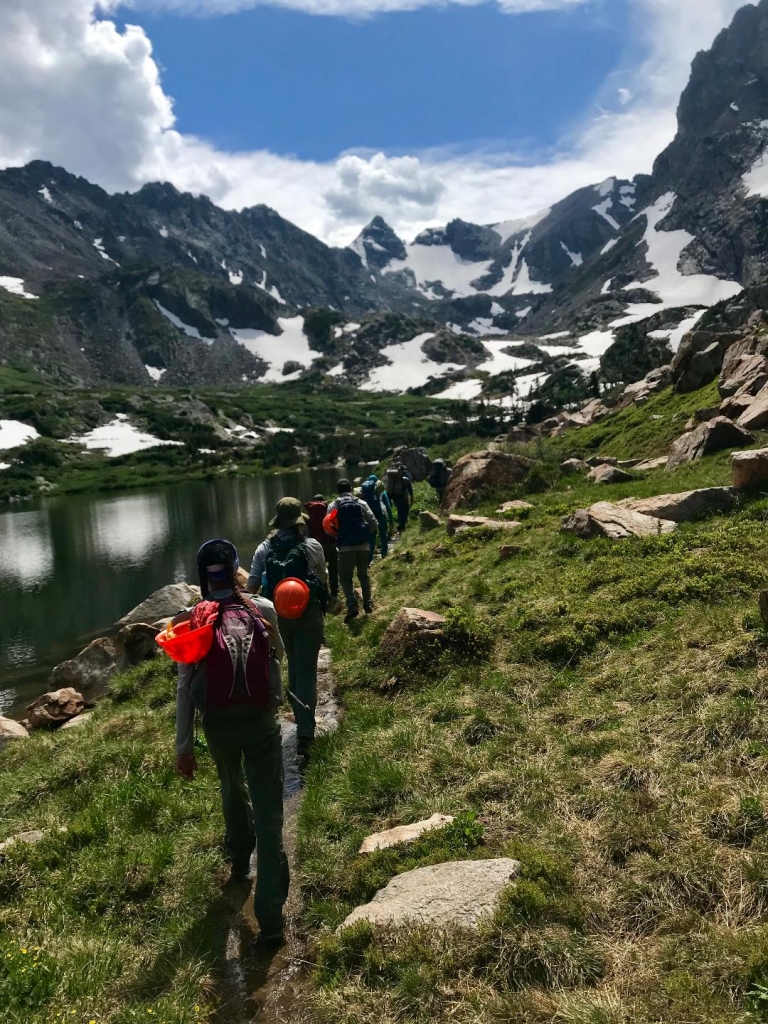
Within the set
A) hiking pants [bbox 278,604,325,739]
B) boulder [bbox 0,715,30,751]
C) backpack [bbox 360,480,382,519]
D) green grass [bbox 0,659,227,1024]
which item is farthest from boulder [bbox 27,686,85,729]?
backpack [bbox 360,480,382,519]

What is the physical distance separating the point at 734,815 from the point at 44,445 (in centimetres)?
17616

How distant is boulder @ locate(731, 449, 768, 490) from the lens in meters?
13.1

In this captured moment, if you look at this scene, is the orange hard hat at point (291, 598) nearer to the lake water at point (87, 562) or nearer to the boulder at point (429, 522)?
the boulder at point (429, 522)

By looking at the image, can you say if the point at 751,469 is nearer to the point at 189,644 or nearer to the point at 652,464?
the point at 652,464

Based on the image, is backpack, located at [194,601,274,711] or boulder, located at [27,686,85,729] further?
boulder, located at [27,686,85,729]

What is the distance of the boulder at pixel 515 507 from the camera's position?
64.7 ft

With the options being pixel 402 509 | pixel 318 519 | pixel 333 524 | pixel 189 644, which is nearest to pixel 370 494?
pixel 318 519

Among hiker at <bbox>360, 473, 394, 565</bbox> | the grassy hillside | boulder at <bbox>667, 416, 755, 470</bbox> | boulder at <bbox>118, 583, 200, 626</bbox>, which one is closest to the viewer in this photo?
the grassy hillside

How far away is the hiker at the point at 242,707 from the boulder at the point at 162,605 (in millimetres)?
13784

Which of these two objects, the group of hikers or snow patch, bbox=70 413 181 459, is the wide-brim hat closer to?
the group of hikers

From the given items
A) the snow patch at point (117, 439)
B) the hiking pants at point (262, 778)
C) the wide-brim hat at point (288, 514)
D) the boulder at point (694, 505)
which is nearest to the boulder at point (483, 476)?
the boulder at point (694, 505)

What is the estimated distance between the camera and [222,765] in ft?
20.4

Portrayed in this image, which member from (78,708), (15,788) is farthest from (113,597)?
(15,788)

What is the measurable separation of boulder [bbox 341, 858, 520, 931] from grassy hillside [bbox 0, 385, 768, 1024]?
0.14m
